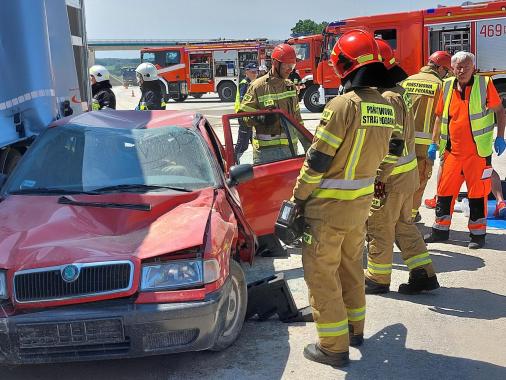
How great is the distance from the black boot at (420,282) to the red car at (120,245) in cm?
141

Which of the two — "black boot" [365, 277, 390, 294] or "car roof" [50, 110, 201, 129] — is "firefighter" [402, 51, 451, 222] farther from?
"car roof" [50, 110, 201, 129]

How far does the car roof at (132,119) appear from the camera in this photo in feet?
16.3

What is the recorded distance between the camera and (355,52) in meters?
3.59

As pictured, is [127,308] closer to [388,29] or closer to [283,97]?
[283,97]

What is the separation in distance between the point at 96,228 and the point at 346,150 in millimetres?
1579

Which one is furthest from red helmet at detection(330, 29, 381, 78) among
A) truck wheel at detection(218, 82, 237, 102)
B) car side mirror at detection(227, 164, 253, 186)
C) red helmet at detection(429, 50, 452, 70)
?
truck wheel at detection(218, 82, 237, 102)

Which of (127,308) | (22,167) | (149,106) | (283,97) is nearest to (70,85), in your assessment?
(149,106)

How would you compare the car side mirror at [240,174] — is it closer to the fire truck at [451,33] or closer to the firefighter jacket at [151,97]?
the firefighter jacket at [151,97]

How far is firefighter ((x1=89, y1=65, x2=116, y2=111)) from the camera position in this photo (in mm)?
9422

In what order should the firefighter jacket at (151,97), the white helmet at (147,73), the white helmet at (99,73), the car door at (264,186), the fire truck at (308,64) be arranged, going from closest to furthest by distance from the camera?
the car door at (264,186), the firefighter jacket at (151,97), the white helmet at (147,73), the white helmet at (99,73), the fire truck at (308,64)

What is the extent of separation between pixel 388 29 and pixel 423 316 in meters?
14.2

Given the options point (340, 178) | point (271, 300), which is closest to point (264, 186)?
point (271, 300)

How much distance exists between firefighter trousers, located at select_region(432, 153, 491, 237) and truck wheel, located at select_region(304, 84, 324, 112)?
15.6 m

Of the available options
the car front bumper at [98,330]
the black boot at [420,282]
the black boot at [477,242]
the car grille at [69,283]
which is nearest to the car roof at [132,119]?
the car grille at [69,283]
